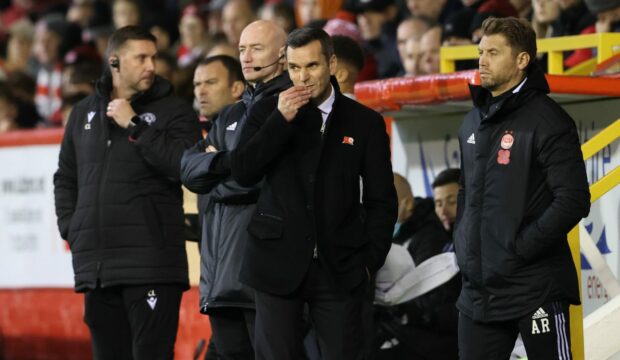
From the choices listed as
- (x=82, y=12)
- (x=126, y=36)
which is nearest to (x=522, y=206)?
(x=126, y=36)

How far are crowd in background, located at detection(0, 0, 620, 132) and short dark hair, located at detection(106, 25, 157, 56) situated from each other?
54.0 inches

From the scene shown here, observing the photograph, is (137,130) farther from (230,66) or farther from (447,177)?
(447,177)

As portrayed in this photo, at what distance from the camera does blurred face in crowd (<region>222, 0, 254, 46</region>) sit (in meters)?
13.2

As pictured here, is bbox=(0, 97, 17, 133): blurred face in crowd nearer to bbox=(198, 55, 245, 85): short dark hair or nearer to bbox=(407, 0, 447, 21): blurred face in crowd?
bbox=(407, 0, 447, 21): blurred face in crowd

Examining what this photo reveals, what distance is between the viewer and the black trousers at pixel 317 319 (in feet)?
19.4

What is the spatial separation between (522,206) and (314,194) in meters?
0.92

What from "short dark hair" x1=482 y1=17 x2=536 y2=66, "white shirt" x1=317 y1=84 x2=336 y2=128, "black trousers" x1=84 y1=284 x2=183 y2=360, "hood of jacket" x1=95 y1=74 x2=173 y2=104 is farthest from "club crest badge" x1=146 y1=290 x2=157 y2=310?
"short dark hair" x1=482 y1=17 x2=536 y2=66

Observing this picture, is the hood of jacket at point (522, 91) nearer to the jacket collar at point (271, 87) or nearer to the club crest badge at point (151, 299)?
the jacket collar at point (271, 87)

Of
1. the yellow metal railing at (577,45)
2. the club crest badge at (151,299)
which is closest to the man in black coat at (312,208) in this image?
the club crest badge at (151,299)

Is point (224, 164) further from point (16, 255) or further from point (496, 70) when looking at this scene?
point (16, 255)

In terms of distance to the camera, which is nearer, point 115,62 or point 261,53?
point 261,53

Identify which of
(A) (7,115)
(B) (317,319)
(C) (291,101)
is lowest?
(B) (317,319)

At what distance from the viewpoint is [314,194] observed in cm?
597

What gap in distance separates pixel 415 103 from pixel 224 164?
2.11 m
